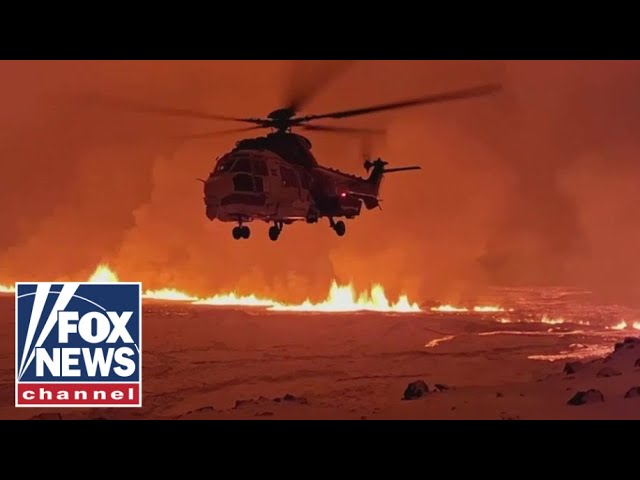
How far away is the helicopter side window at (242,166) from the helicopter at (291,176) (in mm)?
16

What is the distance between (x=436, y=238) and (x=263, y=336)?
1.33 m

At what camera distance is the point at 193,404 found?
5781 mm

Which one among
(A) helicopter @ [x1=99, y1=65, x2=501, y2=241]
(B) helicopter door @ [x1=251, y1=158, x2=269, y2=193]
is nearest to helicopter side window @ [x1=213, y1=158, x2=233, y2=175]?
(A) helicopter @ [x1=99, y1=65, x2=501, y2=241]

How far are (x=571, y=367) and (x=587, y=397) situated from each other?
0.72 ft

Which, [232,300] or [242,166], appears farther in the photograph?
[232,300]

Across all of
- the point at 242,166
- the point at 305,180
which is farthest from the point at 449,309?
the point at 242,166

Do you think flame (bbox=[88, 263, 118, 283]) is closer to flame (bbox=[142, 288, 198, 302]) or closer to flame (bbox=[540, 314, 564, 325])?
flame (bbox=[142, 288, 198, 302])

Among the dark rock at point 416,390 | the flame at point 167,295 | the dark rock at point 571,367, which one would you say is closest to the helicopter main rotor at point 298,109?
the flame at point 167,295

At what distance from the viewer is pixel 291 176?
5.82 metres

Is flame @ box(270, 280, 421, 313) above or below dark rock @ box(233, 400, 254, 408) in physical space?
above

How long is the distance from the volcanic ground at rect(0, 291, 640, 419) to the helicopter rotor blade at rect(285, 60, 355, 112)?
145 centimetres

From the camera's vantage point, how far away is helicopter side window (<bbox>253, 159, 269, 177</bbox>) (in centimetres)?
566

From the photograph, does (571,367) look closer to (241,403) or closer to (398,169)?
(398,169)

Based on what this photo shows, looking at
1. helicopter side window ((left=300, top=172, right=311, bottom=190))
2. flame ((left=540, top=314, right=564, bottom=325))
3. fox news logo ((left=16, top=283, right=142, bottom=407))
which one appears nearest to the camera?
fox news logo ((left=16, top=283, right=142, bottom=407))
